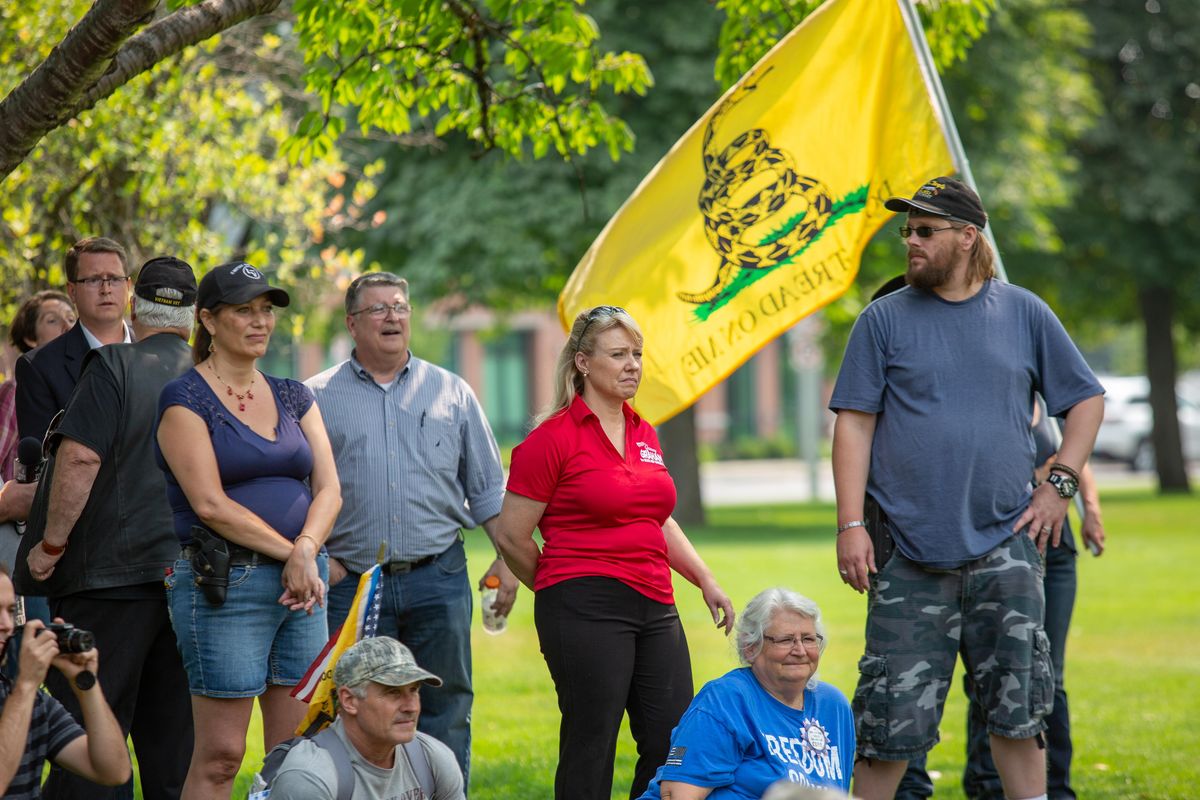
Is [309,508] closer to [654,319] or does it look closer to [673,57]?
[654,319]

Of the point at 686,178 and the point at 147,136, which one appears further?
the point at 147,136

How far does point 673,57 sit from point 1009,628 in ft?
54.3

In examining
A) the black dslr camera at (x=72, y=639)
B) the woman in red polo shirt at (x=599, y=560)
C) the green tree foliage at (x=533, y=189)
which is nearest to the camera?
the black dslr camera at (x=72, y=639)

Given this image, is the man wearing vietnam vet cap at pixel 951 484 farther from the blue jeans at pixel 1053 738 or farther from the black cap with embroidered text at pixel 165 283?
the black cap with embroidered text at pixel 165 283

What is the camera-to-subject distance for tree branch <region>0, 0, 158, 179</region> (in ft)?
17.6

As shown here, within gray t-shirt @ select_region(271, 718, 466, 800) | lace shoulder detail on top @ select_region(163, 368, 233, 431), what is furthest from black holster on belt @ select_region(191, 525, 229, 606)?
gray t-shirt @ select_region(271, 718, 466, 800)

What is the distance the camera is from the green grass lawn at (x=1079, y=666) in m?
7.57

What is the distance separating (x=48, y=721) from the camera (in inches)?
170

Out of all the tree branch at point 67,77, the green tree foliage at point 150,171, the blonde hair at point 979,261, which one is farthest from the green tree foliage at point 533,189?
the blonde hair at point 979,261

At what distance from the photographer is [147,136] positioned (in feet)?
33.9

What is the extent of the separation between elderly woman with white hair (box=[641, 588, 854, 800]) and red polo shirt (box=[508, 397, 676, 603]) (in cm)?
54

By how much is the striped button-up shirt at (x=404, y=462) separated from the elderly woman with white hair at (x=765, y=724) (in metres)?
1.61

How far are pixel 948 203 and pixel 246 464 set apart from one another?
2515mm

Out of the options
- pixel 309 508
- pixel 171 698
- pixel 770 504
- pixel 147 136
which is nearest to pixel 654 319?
pixel 309 508
